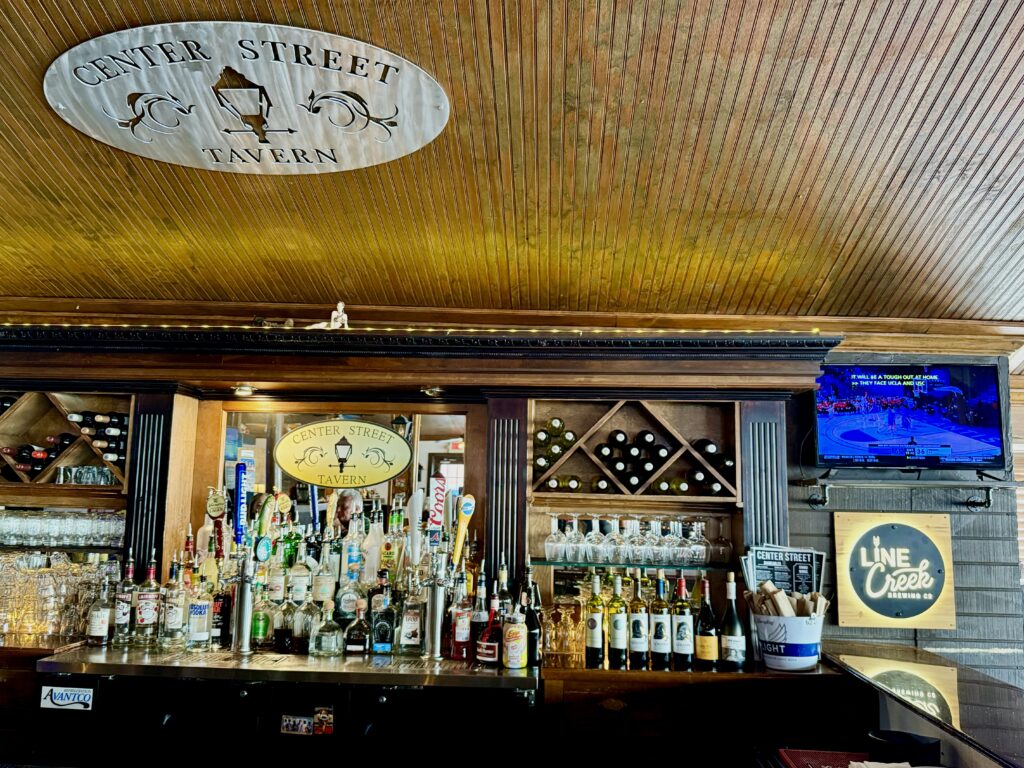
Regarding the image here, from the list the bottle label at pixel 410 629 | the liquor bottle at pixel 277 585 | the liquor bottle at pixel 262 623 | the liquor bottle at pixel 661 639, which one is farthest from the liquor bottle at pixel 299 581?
the liquor bottle at pixel 661 639

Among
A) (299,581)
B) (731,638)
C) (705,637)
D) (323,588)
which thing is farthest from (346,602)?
(731,638)

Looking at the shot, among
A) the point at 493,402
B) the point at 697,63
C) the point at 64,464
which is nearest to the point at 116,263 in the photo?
the point at 64,464

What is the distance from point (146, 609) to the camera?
375 centimetres

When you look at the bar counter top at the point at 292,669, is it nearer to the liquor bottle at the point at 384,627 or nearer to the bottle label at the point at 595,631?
the liquor bottle at the point at 384,627

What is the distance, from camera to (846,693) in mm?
3402

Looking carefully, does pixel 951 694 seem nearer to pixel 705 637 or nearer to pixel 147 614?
pixel 705 637

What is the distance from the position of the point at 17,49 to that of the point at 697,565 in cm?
354

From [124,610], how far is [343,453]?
1243 mm

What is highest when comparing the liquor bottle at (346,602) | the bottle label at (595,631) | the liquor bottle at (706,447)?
the liquor bottle at (706,447)

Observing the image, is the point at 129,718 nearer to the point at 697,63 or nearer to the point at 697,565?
the point at 697,565

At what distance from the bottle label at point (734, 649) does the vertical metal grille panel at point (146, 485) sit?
2693mm

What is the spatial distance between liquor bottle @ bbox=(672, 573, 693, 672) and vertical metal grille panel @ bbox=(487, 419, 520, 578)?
768 millimetres

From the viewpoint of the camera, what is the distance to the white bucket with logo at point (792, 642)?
11.3ft

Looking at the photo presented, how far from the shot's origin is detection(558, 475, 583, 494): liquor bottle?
13.4ft
